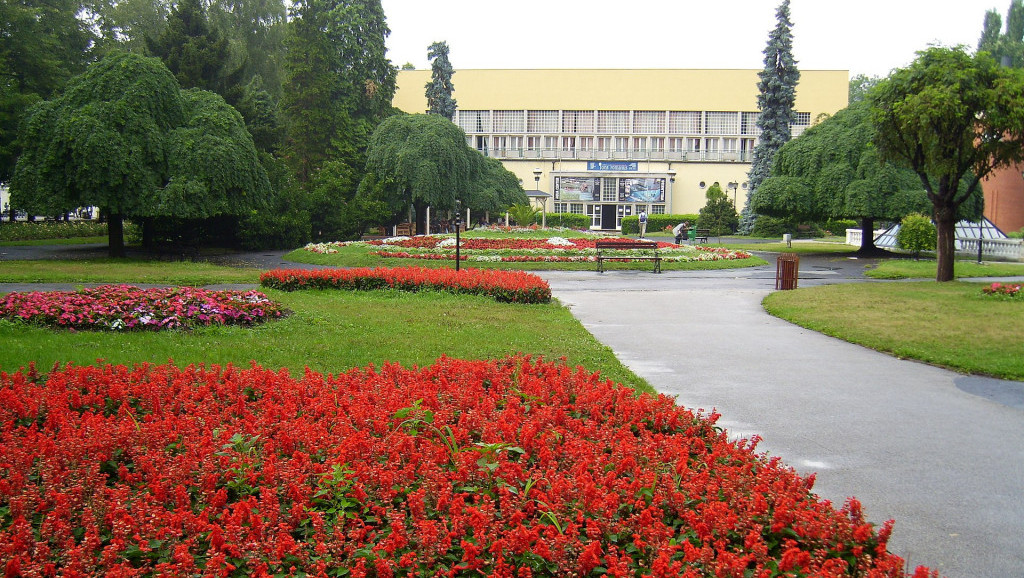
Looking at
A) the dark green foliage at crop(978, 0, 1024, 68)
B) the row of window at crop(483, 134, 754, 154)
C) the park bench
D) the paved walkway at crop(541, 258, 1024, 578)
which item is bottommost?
the paved walkway at crop(541, 258, 1024, 578)

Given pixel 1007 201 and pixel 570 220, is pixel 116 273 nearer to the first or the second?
pixel 1007 201

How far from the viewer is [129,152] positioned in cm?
2306

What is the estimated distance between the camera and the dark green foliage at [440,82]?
5756cm

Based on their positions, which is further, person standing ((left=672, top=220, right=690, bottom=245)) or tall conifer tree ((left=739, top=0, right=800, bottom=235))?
tall conifer tree ((left=739, top=0, right=800, bottom=235))

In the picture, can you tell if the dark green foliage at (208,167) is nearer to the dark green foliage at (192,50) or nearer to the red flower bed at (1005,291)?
the dark green foliage at (192,50)

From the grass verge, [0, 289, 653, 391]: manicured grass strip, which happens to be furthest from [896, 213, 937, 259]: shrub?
[0, 289, 653, 391]: manicured grass strip

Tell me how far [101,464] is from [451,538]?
6.79 ft

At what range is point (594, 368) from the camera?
25.8 feet

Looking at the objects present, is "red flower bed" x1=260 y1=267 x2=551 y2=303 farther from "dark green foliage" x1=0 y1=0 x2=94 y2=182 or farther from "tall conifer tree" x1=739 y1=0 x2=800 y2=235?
"tall conifer tree" x1=739 y1=0 x2=800 y2=235

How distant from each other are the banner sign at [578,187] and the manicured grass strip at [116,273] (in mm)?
47508

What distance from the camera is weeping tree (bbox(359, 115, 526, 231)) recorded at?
35.7 metres

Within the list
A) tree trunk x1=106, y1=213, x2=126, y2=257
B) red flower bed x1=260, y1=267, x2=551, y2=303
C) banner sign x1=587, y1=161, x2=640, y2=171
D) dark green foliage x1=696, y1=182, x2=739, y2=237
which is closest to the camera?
red flower bed x1=260, y1=267, x2=551, y2=303

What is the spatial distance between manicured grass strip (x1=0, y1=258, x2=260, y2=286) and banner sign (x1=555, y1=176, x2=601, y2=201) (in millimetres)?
47508

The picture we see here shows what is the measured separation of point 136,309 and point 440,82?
50.8 m
